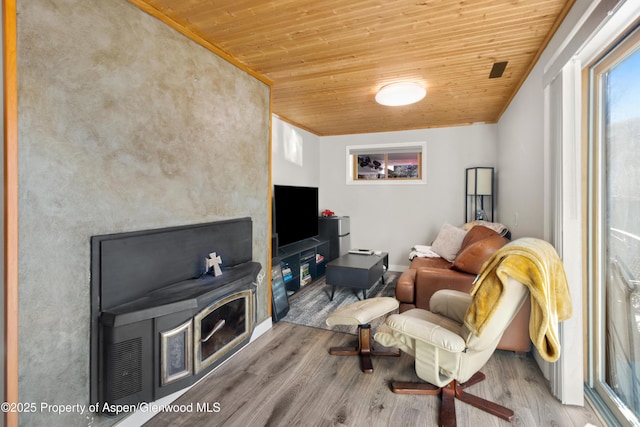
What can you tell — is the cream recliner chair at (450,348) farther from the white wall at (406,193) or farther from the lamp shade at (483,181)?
the white wall at (406,193)

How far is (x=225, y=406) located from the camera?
189cm

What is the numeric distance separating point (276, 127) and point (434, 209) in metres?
2.81

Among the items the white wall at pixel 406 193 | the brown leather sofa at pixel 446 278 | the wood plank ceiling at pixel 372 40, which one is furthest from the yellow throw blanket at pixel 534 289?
the white wall at pixel 406 193

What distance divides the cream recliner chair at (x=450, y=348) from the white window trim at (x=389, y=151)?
333 centimetres

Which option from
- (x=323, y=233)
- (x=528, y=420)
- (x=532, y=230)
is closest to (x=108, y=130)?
(x=528, y=420)

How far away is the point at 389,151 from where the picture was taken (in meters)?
5.23

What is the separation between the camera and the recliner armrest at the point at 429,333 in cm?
167

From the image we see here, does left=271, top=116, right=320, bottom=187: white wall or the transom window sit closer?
left=271, top=116, right=320, bottom=187: white wall

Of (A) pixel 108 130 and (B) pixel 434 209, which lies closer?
(A) pixel 108 130

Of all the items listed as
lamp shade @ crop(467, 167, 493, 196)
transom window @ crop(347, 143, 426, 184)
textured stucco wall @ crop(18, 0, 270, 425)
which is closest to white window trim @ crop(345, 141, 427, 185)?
transom window @ crop(347, 143, 426, 184)

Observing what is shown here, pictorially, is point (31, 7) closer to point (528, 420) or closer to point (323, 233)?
point (528, 420)

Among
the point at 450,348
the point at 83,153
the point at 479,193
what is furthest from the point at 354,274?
the point at 83,153

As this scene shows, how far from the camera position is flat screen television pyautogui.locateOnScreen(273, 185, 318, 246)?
3.76m

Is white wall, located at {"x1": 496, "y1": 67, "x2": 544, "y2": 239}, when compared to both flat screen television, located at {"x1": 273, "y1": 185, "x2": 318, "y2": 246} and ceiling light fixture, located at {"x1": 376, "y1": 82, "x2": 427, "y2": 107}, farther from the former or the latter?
flat screen television, located at {"x1": 273, "y1": 185, "x2": 318, "y2": 246}
